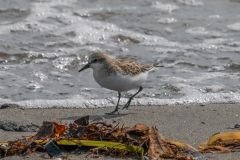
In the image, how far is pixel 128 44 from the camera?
8102 mm

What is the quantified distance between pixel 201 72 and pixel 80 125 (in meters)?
3.36

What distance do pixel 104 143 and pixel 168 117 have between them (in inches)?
67.4

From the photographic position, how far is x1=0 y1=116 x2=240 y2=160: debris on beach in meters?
3.70

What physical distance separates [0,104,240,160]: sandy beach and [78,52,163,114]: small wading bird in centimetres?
25

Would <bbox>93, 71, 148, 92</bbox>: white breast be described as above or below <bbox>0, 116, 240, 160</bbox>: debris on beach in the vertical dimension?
below

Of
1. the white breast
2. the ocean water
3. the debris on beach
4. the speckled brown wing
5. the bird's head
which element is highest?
the debris on beach

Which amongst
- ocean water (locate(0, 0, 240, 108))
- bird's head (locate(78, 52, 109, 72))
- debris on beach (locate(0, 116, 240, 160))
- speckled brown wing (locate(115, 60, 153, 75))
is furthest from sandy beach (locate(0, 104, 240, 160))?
debris on beach (locate(0, 116, 240, 160))

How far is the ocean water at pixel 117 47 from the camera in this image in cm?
623

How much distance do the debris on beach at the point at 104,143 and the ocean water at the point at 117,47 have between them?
1.95 m

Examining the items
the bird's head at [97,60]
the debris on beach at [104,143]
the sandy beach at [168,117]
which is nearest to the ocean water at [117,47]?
the sandy beach at [168,117]

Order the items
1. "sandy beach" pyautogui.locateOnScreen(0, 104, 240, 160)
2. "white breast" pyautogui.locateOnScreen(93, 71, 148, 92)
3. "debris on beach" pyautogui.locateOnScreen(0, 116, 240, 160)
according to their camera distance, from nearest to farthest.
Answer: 1. "debris on beach" pyautogui.locateOnScreen(0, 116, 240, 160)
2. "sandy beach" pyautogui.locateOnScreen(0, 104, 240, 160)
3. "white breast" pyautogui.locateOnScreen(93, 71, 148, 92)

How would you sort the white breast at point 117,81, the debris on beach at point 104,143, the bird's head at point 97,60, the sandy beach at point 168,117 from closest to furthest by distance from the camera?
the debris on beach at point 104,143
the sandy beach at point 168,117
the white breast at point 117,81
the bird's head at point 97,60

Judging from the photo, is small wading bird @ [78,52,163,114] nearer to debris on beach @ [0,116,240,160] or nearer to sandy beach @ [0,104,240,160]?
sandy beach @ [0,104,240,160]

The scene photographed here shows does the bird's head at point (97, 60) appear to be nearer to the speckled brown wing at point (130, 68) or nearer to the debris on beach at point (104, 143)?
the speckled brown wing at point (130, 68)
